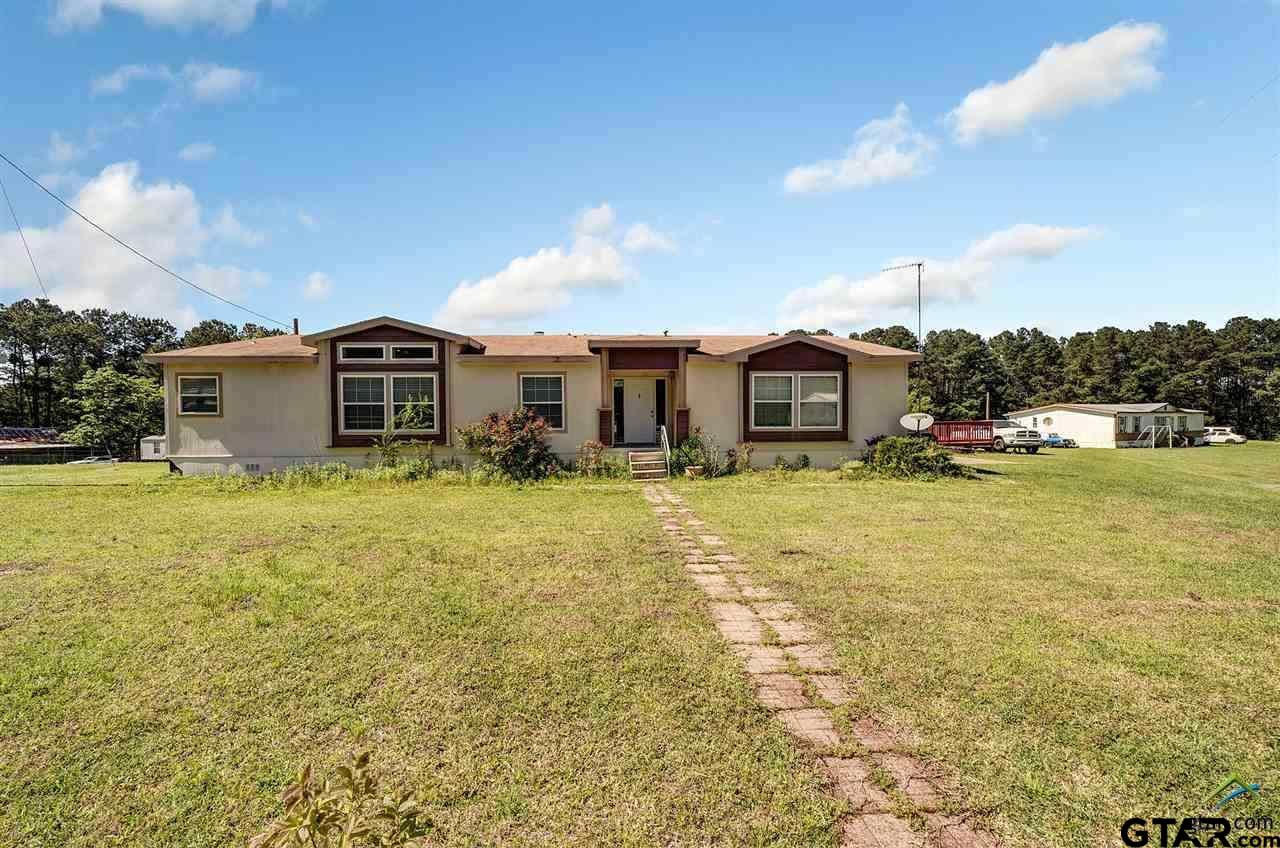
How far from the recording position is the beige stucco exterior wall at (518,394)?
49.5 feet

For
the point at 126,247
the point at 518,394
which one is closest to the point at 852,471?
the point at 518,394

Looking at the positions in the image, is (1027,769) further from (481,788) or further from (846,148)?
(846,148)

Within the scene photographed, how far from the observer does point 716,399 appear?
15.8 meters

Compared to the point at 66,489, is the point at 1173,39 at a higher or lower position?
higher

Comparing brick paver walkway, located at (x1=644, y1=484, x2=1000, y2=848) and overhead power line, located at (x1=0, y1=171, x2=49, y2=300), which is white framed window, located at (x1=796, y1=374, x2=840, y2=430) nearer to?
brick paver walkway, located at (x1=644, y1=484, x2=1000, y2=848)

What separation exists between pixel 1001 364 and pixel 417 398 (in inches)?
2175

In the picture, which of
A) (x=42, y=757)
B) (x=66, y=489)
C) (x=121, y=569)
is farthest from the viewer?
(x=66, y=489)

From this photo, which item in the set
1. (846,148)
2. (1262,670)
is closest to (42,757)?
A: (1262,670)

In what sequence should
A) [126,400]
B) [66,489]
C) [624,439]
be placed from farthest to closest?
[126,400] → [624,439] → [66,489]

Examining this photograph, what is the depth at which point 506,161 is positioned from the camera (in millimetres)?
14797

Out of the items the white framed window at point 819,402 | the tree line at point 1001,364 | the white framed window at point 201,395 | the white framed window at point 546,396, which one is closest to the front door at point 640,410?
the white framed window at point 546,396

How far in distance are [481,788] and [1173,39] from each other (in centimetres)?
1586

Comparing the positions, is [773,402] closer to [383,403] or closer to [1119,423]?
[383,403]
